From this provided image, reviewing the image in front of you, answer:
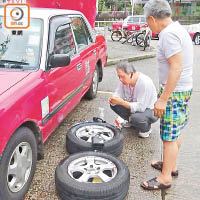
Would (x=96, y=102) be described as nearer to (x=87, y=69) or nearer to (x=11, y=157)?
(x=87, y=69)

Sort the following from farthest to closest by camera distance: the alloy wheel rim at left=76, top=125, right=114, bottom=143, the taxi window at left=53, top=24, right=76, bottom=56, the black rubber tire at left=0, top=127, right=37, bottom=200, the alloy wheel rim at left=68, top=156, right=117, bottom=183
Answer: the alloy wheel rim at left=76, top=125, right=114, bottom=143
the taxi window at left=53, top=24, right=76, bottom=56
the alloy wheel rim at left=68, top=156, right=117, bottom=183
the black rubber tire at left=0, top=127, right=37, bottom=200

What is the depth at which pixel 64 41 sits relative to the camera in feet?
Result: 11.7

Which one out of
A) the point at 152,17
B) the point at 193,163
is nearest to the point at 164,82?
the point at 152,17

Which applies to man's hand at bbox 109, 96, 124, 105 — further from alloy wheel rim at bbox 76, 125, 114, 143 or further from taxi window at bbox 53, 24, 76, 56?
taxi window at bbox 53, 24, 76, 56

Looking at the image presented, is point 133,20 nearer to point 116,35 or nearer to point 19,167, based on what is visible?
point 116,35

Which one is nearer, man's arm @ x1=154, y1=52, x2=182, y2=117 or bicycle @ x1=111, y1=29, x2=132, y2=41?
man's arm @ x1=154, y1=52, x2=182, y2=117

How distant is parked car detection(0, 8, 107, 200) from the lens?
228 cm

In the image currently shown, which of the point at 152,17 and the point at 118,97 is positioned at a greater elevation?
the point at 152,17

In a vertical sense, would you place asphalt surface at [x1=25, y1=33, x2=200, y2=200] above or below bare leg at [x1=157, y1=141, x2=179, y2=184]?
below

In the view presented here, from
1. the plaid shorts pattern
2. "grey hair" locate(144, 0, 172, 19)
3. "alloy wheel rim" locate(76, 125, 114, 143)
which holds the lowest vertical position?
"alloy wheel rim" locate(76, 125, 114, 143)

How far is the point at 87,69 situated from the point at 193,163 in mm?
2107

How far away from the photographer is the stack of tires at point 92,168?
2400mm

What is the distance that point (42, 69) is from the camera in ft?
9.37

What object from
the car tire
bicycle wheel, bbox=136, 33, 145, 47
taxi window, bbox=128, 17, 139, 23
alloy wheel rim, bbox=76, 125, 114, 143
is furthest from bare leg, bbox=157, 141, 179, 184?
taxi window, bbox=128, 17, 139, 23
